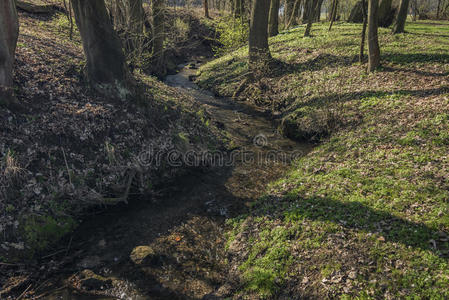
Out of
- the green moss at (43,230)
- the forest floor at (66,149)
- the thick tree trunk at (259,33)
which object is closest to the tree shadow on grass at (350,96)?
the thick tree trunk at (259,33)

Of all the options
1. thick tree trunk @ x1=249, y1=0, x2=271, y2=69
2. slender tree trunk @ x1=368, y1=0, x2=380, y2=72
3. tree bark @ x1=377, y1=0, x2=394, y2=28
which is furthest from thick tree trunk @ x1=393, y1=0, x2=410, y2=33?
thick tree trunk @ x1=249, y1=0, x2=271, y2=69

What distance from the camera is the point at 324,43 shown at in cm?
1973

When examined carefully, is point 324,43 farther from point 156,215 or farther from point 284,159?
point 156,215

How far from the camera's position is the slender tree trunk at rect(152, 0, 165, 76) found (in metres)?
18.6

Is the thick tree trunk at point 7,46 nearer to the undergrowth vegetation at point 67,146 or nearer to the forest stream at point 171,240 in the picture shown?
the undergrowth vegetation at point 67,146

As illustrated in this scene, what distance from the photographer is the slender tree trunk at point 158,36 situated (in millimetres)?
18634

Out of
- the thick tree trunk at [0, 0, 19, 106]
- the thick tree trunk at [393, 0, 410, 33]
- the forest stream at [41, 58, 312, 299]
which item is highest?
the thick tree trunk at [393, 0, 410, 33]

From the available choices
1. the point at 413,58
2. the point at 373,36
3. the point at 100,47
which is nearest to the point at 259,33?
the point at 373,36

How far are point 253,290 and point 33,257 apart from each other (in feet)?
16.9

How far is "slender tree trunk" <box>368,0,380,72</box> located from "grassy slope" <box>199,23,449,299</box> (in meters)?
0.56

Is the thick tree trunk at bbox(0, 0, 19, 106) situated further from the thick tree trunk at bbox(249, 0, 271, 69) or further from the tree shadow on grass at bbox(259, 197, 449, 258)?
the thick tree trunk at bbox(249, 0, 271, 69)

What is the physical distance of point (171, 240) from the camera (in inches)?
284

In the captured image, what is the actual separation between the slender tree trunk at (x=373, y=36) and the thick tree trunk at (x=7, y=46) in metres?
14.0

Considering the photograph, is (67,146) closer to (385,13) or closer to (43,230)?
(43,230)
